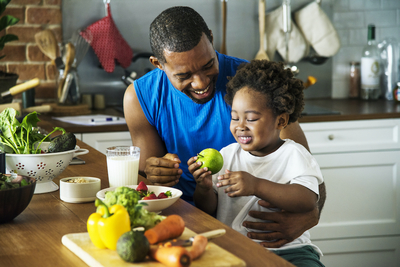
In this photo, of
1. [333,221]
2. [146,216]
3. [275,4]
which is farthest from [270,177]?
[275,4]

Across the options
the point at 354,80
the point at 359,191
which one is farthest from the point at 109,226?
the point at 354,80

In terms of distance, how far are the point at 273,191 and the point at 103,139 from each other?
4.58ft

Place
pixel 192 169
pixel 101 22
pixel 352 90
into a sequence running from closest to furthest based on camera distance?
pixel 192 169 < pixel 101 22 < pixel 352 90

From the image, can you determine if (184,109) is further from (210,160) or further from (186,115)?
(210,160)

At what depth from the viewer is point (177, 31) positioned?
147 centimetres

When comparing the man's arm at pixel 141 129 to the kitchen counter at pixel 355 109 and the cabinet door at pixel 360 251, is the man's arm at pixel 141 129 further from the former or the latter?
the cabinet door at pixel 360 251

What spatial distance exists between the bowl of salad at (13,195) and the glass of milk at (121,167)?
0.84 ft

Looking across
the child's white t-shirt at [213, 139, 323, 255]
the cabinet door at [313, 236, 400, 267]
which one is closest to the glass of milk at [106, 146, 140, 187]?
the child's white t-shirt at [213, 139, 323, 255]

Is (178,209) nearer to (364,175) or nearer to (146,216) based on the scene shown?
(146,216)

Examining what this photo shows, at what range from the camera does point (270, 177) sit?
4.84 ft

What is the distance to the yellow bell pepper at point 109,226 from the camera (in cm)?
82

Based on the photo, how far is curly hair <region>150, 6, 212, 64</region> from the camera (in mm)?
1454

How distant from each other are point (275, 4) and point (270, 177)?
219cm

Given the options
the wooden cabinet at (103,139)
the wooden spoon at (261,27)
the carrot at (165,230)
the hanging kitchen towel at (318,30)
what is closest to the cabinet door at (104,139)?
the wooden cabinet at (103,139)
